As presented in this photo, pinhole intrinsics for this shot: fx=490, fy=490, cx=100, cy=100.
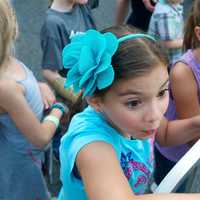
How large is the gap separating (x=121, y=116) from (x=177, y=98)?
21.8 inches

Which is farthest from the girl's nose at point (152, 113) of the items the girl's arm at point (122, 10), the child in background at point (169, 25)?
the girl's arm at point (122, 10)

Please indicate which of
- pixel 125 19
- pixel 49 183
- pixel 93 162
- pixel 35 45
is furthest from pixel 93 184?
pixel 35 45

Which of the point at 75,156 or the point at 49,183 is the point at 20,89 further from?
the point at 49,183

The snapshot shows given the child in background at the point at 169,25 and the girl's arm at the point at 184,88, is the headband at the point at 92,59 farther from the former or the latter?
the child in background at the point at 169,25

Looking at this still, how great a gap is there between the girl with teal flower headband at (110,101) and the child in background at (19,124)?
1.64ft

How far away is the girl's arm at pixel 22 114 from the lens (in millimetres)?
1658

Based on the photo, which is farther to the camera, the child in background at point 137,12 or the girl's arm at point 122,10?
the girl's arm at point 122,10

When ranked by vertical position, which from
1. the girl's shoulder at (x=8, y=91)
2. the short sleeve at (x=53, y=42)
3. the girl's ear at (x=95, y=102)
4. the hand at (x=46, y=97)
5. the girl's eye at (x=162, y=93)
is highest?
the girl's eye at (x=162, y=93)

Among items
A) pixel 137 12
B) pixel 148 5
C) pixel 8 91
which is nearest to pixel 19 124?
pixel 8 91

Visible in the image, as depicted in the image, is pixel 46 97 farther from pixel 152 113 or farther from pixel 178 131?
pixel 152 113

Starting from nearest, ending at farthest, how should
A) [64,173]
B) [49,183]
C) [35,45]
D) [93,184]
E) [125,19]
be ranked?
[93,184]
[64,173]
[49,183]
[125,19]
[35,45]

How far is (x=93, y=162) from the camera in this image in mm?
1077

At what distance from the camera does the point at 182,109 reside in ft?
5.56

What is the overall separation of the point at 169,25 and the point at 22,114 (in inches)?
53.3
